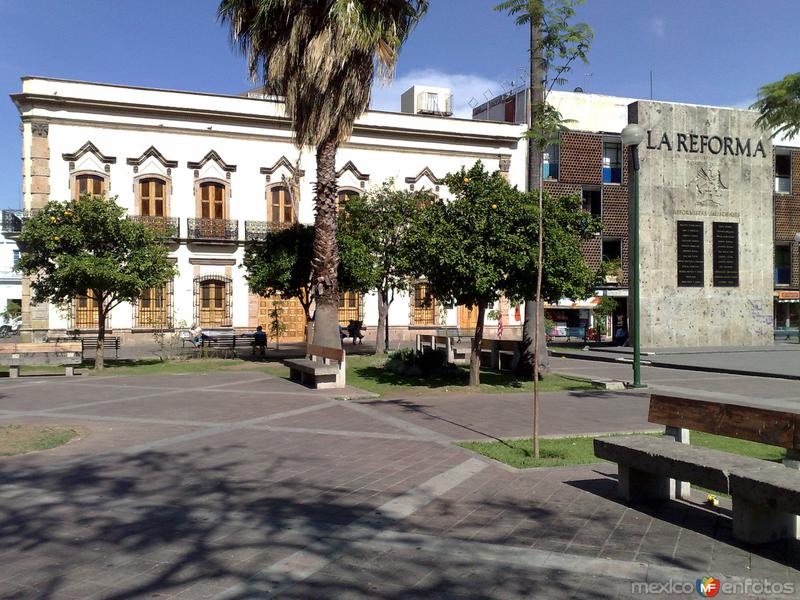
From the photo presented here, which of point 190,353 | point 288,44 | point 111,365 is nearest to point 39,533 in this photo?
point 288,44

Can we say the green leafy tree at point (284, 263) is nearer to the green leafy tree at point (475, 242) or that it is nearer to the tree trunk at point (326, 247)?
the tree trunk at point (326, 247)

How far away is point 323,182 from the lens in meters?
17.9

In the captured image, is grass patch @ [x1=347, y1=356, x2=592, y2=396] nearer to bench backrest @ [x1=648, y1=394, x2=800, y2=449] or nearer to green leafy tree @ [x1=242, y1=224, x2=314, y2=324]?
green leafy tree @ [x1=242, y1=224, x2=314, y2=324]

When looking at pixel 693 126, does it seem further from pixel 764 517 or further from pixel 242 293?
pixel 764 517

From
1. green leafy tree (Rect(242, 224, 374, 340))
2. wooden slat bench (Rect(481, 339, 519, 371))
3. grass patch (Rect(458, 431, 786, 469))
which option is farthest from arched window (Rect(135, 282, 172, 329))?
grass patch (Rect(458, 431, 786, 469))

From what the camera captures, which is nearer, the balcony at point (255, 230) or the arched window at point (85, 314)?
the arched window at point (85, 314)

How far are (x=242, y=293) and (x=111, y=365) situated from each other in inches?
424

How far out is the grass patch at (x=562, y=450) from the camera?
737cm

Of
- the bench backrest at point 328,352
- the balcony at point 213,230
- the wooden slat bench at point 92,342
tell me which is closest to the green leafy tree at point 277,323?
the balcony at point 213,230

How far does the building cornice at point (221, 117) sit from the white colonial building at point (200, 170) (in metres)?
0.05

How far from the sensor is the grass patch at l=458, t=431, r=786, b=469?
290 inches

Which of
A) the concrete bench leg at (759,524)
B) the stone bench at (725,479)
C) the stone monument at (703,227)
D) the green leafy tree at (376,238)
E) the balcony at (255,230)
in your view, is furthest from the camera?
the balcony at (255,230)

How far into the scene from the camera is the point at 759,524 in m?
4.79

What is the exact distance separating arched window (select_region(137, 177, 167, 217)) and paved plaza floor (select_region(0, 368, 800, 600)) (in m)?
21.2
